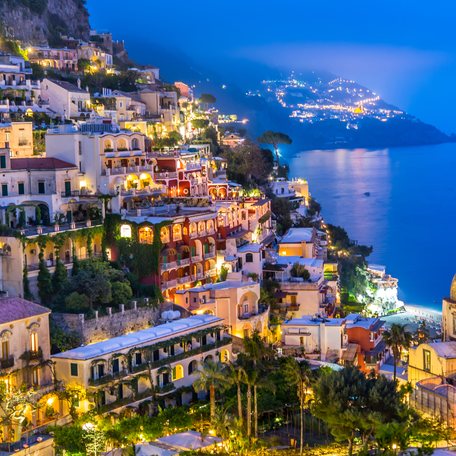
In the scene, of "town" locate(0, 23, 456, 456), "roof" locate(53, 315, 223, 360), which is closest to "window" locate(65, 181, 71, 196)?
"town" locate(0, 23, 456, 456)

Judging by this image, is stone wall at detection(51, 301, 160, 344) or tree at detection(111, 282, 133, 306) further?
tree at detection(111, 282, 133, 306)

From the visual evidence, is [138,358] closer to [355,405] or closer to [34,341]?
[34,341]

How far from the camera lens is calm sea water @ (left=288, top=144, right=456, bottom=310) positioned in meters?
79.3

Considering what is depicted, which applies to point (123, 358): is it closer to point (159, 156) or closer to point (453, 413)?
point (453, 413)

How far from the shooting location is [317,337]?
3916 cm

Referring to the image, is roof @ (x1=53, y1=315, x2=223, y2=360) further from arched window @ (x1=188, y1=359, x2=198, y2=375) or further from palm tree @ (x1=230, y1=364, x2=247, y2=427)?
palm tree @ (x1=230, y1=364, x2=247, y2=427)

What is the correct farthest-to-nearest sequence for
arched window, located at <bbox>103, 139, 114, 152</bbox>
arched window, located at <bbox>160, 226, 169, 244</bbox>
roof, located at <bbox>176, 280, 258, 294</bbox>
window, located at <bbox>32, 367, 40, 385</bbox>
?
1. arched window, located at <bbox>103, 139, 114, 152</bbox>
2. arched window, located at <bbox>160, 226, 169, 244</bbox>
3. roof, located at <bbox>176, 280, 258, 294</bbox>
4. window, located at <bbox>32, 367, 40, 385</bbox>

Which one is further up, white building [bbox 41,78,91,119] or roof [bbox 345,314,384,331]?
white building [bbox 41,78,91,119]

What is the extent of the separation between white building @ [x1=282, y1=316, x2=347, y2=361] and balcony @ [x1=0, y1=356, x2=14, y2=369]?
545 inches

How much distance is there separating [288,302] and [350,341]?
3.24 meters

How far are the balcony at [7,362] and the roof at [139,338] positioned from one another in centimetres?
160

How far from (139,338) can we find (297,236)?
791 inches

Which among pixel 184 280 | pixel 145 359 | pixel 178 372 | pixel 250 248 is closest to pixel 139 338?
pixel 145 359

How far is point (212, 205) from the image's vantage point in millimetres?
42594
